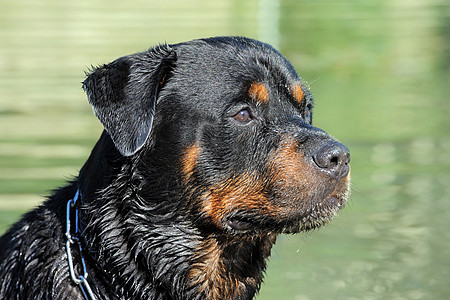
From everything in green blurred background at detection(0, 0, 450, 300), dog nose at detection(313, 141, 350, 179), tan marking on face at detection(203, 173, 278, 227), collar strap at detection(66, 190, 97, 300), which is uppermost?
dog nose at detection(313, 141, 350, 179)

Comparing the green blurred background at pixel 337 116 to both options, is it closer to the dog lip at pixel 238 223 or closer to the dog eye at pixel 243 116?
the dog eye at pixel 243 116

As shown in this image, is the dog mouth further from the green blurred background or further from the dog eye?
the green blurred background

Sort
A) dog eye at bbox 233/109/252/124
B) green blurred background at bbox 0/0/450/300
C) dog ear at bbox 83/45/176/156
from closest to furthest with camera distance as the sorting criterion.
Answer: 1. dog ear at bbox 83/45/176/156
2. dog eye at bbox 233/109/252/124
3. green blurred background at bbox 0/0/450/300

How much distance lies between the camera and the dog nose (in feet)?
13.1

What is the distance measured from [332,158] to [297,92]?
59 cm

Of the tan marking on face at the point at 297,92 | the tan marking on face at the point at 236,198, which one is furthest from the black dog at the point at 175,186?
the tan marking on face at the point at 297,92

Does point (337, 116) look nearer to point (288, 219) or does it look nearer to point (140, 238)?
point (288, 219)

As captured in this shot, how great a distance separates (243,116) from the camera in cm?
421

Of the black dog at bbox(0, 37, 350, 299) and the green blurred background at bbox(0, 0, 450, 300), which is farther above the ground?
the black dog at bbox(0, 37, 350, 299)

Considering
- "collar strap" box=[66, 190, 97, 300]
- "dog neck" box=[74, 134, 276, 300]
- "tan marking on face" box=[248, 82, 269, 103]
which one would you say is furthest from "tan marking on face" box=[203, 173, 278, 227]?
"collar strap" box=[66, 190, 97, 300]

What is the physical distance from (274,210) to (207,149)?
491mm

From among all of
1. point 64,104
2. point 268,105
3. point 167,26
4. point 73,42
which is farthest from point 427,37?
point 268,105

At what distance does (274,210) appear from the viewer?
13.4ft

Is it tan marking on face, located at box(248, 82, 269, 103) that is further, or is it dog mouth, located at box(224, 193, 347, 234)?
tan marking on face, located at box(248, 82, 269, 103)
